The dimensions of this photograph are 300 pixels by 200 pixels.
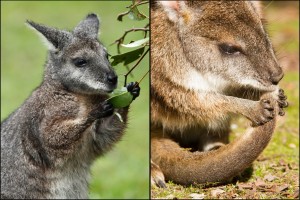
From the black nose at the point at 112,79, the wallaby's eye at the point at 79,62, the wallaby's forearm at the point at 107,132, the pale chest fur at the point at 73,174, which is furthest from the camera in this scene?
the pale chest fur at the point at 73,174

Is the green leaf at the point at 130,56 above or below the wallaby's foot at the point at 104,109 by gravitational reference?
above

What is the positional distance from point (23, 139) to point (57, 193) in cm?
42

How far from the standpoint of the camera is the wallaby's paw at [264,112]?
7.45 feet

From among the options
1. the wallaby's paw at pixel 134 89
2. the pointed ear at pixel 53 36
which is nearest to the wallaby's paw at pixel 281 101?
the wallaby's paw at pixel 134 89

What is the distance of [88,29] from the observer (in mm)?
3436

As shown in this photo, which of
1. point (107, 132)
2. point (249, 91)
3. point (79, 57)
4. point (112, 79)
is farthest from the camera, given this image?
point (107, 132)

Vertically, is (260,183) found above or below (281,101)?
below

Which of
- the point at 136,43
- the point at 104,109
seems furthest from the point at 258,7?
the point at 104,109

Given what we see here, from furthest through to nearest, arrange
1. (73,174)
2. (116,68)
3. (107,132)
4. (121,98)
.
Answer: (73,174)
(107,132)
(116,68)
(121,98)

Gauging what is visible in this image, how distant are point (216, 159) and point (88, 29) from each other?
1.38 m

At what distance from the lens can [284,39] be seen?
2.80 meters

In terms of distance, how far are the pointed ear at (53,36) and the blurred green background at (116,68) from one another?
0.86 ft

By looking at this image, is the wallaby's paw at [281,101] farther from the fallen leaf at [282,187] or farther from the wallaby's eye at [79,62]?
the wallaby's eye at [79,62]

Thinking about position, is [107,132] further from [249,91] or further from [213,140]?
[249,91]
